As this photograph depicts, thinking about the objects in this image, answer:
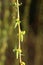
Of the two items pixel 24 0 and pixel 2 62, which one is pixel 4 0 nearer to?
pixel 24 0

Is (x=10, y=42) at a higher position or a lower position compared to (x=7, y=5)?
lower

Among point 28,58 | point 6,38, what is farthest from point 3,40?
point 28,58

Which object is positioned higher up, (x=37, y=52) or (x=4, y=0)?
(x=4, y=0)

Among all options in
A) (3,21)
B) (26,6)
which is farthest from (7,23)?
(26,6)

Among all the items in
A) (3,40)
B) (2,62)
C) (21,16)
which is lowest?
(2,62)

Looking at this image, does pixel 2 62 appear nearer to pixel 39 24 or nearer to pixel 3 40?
pixel 3 40

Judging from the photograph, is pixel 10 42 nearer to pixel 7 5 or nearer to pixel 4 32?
pixel 4 32
